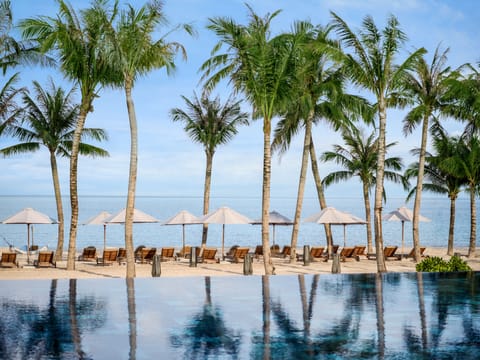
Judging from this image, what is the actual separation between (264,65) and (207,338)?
483 inches

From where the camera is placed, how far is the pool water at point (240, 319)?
27.2 feet

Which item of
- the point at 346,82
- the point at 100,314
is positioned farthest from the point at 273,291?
the point at 346,82

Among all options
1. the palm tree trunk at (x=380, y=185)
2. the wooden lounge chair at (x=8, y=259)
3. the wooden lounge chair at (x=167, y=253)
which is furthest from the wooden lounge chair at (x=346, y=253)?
the wooden lounge chair at (x=8, y=259)

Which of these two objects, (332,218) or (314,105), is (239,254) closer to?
(332,218)

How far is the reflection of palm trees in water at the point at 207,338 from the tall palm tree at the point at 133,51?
8756 millimetres

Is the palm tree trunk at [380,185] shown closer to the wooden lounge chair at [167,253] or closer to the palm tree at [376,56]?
the palm tree at [376,56]

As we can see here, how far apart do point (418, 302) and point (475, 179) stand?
73.8 feet

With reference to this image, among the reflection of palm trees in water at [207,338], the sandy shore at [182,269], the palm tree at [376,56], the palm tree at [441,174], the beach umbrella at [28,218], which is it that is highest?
the palm tree at [376,56]

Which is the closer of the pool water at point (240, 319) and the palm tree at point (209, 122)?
the pool water at point (240, 319)

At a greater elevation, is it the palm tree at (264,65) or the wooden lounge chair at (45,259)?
the palm tree at (264,65)

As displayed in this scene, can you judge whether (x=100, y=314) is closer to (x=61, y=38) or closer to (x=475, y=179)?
(x=61, y=38)

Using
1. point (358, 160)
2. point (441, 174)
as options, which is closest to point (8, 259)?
point (358, 160)

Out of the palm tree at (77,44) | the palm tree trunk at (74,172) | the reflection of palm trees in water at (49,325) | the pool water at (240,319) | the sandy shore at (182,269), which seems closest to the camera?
the reflection of palm trees in water at (49,325)

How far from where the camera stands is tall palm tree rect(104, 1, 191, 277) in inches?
743
